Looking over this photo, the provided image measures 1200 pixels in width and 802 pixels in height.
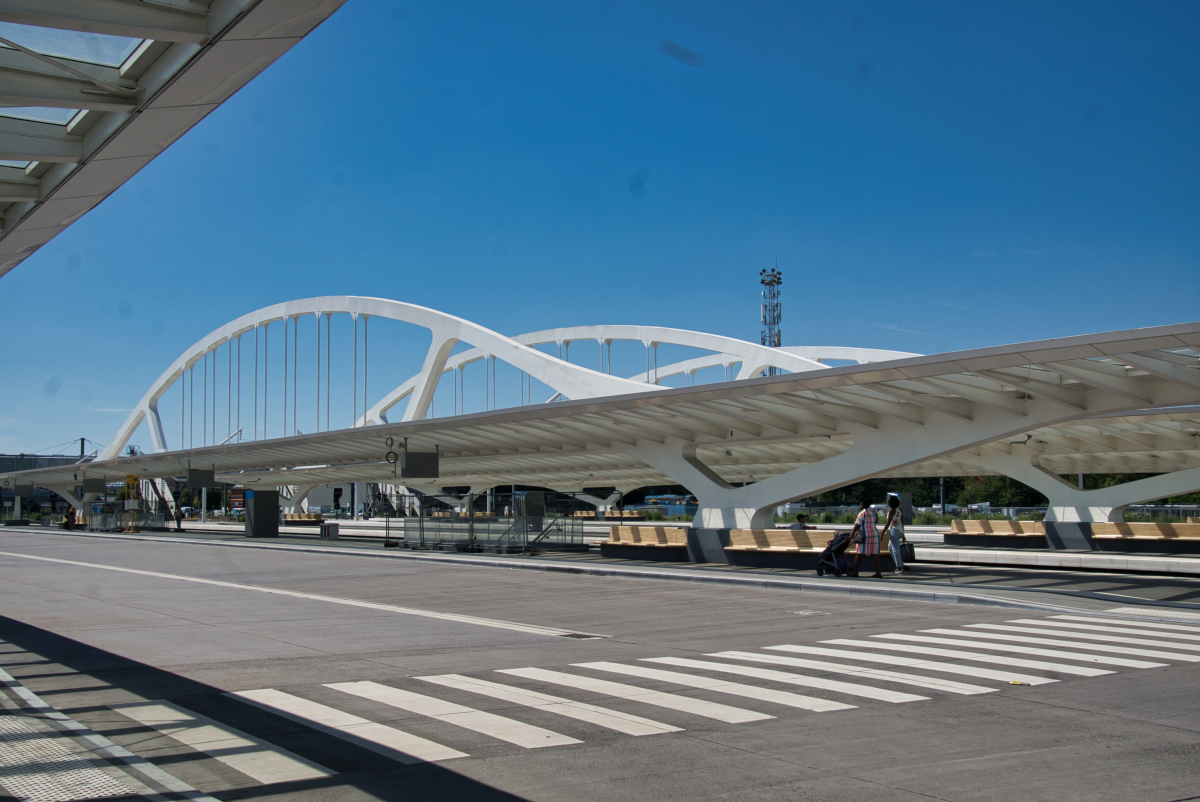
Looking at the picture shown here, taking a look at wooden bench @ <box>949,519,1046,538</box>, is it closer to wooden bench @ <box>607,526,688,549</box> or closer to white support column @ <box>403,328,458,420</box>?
wooden bench @ <box>607,526,688,549</box>

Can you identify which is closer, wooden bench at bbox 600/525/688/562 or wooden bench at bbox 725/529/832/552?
wooden bench at bbox 725/529/832/552

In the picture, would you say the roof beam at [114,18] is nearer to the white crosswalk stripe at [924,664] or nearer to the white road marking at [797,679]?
the white road marking at [797,679]

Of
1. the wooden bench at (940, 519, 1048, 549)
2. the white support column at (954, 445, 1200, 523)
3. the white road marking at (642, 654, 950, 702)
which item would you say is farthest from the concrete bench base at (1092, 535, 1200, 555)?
the white road marking at (642, 654, 950, 702)

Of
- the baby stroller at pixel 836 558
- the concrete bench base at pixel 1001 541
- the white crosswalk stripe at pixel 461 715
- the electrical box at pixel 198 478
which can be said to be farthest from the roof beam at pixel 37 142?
the electrical box at pixel 198 478

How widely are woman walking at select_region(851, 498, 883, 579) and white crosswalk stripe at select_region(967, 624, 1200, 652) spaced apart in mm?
6881

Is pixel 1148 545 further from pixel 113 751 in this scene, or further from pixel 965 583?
pixel 113 751

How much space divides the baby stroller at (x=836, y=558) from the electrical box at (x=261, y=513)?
1479 inches

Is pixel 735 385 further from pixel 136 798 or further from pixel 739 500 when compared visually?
pixel 136 798

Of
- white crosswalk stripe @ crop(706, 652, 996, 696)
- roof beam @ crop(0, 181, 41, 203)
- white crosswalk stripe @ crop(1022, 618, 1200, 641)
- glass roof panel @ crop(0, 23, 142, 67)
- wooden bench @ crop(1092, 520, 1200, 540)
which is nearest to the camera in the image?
glass roof panel @ crop(0, 23, 142, 67)

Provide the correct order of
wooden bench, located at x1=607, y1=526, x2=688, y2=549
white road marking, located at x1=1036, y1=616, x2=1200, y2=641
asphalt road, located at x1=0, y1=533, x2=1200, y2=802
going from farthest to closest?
wooden bench, located at x1=607, y1=526, x2=688, y2=549
white road marking, located at x1=1036, y1=616, x2=1200, y2=641
asphalt road, located at x1=0, y1=533, x2=1200, y2=802

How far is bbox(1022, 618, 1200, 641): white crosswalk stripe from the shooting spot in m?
12.2

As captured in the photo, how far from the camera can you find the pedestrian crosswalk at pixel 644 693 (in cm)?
700

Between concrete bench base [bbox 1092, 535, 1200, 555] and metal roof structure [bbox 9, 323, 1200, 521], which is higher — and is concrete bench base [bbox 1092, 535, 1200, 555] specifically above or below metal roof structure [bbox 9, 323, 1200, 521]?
below

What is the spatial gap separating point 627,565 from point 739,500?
3962mm
